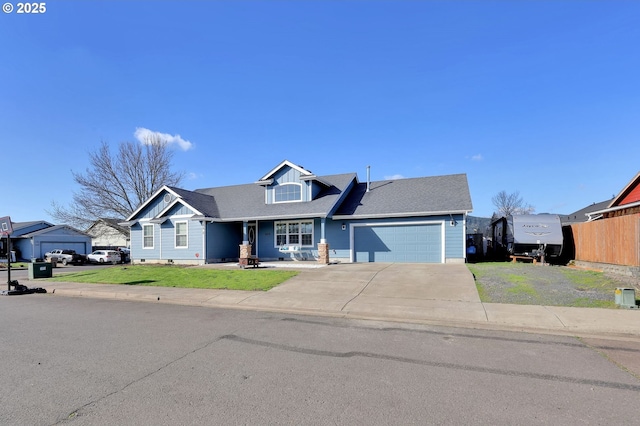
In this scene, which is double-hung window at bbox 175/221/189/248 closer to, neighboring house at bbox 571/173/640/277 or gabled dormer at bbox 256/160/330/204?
gabled dormer at bbox 256/160/330/204

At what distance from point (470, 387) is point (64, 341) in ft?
23.0

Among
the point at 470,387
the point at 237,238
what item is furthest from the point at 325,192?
the point at 470,387

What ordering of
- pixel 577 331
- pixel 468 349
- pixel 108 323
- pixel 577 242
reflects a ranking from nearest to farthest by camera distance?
pixel 468 349 → pixel 577 331 → pixel 108 323 → pixel 577 242

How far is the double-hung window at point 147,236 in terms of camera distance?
24.0 metres

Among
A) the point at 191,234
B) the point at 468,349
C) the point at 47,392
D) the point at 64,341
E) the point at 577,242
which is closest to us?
the point at 47,392

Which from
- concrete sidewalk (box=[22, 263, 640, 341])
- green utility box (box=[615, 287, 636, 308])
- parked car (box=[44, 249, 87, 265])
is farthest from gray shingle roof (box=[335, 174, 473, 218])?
parked car (box=[44, 249, 87, 265])

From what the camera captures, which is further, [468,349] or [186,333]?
[186,333]

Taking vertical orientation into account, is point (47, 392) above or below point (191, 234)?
below

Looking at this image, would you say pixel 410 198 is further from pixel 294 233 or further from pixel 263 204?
pixel 263 204

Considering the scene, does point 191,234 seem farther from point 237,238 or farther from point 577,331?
point 577,331

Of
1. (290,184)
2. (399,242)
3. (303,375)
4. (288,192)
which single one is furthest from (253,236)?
(303,375)

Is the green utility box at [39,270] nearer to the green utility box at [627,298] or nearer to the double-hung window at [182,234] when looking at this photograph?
the double-hung window at [182,234]

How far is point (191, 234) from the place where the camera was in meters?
22.1

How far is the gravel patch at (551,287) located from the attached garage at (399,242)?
4.72m
